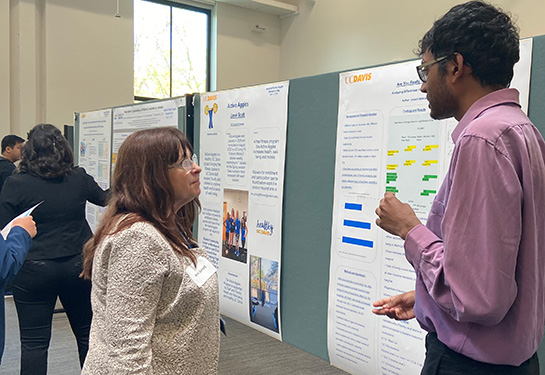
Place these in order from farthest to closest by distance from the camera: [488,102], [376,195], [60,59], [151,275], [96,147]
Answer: [60,59]
[96,147]
[376,195]
[151,275]
[488,102]

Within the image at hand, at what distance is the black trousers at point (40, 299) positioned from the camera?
85.4 inches

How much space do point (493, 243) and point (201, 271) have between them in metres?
0.71

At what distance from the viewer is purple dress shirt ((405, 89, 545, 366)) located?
33.6 inches

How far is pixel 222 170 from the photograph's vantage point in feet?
9.10

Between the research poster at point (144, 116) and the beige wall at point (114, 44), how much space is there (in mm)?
2678

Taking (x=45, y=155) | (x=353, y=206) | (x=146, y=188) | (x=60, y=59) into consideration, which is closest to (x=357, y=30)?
(x=60, y=59)

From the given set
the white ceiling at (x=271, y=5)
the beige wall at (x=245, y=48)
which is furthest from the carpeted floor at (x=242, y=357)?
the white ceiling at (x=271, y=5)

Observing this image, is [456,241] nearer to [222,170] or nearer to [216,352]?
[216,352]

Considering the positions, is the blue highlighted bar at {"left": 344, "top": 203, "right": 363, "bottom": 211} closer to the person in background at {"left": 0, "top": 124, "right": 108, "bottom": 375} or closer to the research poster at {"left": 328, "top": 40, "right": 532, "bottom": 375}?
the research poster at {"left": 328, "top": 40, "right": 532, "bottom": 375}

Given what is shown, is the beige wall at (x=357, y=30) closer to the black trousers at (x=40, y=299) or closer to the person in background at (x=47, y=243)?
the person in background at (x=47, y=243)

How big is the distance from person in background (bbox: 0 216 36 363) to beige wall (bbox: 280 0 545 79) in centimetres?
520

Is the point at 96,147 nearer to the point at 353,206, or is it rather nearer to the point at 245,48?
the point at 353,206

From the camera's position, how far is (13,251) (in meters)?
1.64

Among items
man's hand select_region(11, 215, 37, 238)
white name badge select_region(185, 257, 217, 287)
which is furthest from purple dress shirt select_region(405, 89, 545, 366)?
man's hand select_region(11, 215, 37, 238)
